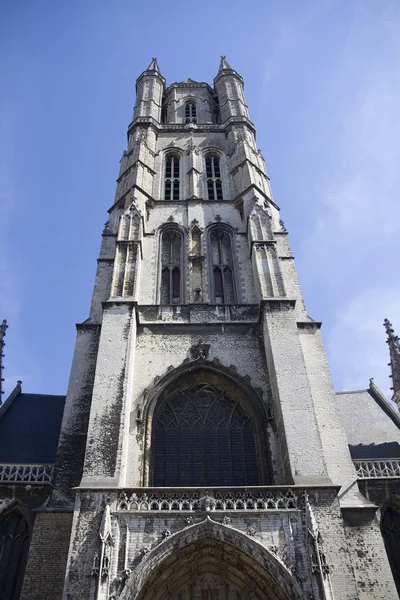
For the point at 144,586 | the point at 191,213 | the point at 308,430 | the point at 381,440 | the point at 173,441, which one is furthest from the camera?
the point at 191,213

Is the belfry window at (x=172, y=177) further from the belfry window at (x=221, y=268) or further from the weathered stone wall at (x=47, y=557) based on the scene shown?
the weathered stone wall at (x=47, y=557)

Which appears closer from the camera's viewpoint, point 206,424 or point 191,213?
point 206,424

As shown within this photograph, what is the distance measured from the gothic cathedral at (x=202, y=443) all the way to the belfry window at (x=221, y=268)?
0.20 ft

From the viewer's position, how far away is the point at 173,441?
14180 millimetres

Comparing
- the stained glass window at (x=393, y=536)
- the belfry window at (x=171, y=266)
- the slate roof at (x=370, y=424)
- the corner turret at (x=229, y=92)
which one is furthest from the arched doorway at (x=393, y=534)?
the corner turret at (x=229, y=92)

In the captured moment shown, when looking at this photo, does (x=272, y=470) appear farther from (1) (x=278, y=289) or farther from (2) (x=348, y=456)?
(1) (x=278, y=289)

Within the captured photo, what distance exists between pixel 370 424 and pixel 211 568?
25.2ft

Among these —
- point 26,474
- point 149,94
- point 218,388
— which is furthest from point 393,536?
point 149,94

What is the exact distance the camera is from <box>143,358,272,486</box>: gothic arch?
1350 centimetres

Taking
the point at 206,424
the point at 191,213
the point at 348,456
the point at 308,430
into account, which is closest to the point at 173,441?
the point at 206,424

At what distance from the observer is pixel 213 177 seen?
77.4ft

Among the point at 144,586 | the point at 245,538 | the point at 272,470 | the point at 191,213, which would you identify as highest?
the point at 191,213

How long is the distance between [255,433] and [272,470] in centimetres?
125

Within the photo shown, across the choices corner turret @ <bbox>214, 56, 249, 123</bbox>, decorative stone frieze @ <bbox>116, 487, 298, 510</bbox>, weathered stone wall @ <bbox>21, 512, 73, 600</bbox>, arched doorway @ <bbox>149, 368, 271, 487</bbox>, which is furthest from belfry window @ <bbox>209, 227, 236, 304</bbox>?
corner turret @ <bbox>214, 56, 249, 123</bbox>
